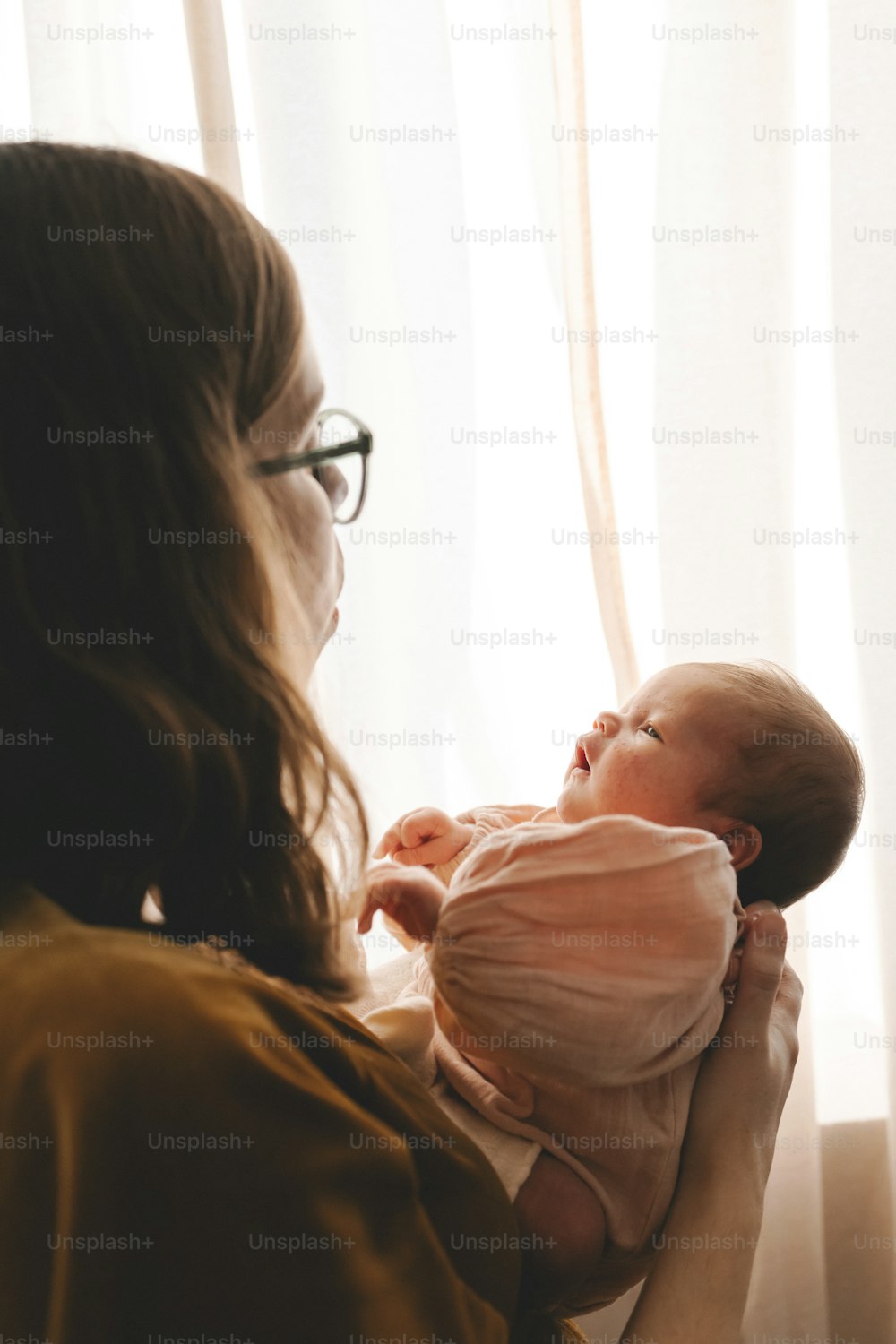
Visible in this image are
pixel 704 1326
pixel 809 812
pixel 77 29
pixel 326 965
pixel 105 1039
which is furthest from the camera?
pixel 77 29

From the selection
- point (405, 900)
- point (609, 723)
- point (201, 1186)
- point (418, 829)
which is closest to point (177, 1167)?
point (201, 1186)

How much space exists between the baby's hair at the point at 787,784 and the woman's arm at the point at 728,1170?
13 cm

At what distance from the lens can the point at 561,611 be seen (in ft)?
6.21

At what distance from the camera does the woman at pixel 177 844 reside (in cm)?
64

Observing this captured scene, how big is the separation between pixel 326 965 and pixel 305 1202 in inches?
7.7

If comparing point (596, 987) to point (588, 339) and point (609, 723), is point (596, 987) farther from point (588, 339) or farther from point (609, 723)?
point (588, 339)

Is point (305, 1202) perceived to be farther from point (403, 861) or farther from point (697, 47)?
point (697, 47)

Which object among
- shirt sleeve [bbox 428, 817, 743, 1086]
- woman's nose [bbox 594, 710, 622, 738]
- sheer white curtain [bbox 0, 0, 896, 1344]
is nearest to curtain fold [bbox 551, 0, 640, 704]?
sheer white curtain [bbox 0, 0, 896, 1344]

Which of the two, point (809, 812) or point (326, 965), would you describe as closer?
point (326, 965)

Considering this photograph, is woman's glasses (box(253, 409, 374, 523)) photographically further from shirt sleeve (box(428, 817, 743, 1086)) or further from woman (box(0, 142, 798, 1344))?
shirt sleeve (box(428, 817, 743, 1086))

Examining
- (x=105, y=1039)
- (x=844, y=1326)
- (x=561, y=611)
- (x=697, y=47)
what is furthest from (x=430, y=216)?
(x=844, y=1326)

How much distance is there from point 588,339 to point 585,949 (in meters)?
1.17

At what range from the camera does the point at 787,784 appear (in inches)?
49.7

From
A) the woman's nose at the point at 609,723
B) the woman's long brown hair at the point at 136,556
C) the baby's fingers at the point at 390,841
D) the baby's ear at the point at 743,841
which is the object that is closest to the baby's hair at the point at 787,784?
the baby's ear at the point at 743,841
